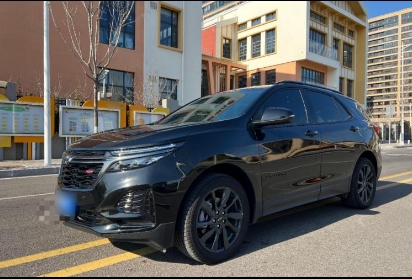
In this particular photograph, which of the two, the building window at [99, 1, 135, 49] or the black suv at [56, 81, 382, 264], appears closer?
the black suv at [56, 81, 382, 264]

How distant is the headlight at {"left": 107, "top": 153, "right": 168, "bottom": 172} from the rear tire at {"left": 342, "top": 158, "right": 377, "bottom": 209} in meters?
3.52

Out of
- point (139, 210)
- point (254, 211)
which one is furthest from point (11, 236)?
point (254, 211)

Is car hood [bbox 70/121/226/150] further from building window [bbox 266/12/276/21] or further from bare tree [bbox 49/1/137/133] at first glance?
building window [bbox 266/12/276/21]

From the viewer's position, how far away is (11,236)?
406 cm

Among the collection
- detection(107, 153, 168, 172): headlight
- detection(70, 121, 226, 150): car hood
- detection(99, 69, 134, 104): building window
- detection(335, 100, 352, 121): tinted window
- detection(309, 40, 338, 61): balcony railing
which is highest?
detection(309, 40, 338, 61): balcony railing

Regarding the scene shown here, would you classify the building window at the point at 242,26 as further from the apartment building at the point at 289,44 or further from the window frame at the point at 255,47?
the window frame at the point at 255,47

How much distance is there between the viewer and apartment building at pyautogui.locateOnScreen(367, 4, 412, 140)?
32.4 metres

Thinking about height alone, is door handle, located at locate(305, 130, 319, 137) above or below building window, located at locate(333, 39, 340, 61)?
below

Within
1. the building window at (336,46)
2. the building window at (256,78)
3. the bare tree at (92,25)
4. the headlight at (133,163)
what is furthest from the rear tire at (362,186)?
the building window at (336,46)

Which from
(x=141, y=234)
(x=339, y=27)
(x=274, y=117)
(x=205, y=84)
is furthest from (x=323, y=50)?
(x=141, y=234)

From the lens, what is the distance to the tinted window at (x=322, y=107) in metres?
4.68

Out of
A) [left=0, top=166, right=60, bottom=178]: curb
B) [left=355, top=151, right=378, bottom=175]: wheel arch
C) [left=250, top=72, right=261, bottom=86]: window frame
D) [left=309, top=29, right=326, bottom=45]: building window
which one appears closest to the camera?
[left=355, top=151, right=378, bottom=175]: wheel arch

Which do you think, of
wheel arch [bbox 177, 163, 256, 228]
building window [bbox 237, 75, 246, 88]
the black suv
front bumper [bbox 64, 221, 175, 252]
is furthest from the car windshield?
building window [bbox 237, 75, 246, 88]

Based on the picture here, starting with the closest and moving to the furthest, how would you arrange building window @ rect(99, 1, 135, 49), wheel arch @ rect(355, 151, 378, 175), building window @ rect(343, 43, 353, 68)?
wheel arch @ rect(355, 151, 378, 175) < building window @ rect(99, 1, 135, 49) < building window @ rect(343, 43, 353, 68)
